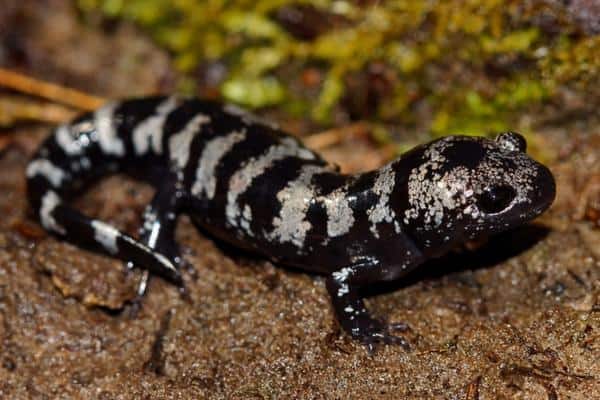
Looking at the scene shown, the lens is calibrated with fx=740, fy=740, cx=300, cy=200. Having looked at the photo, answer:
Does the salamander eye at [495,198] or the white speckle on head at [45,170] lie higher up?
the salamander eye at [495,198]

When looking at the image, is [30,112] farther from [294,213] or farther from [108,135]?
[294,213]

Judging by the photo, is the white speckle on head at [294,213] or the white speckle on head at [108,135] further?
the white speckle on head at [108,135]

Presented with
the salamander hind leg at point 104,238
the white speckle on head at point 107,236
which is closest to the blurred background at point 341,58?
the salamander hind leg at point 104,238

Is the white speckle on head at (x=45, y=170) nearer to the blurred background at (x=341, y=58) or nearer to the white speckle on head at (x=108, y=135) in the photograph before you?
the white speckle on head at (x=108, y=135)

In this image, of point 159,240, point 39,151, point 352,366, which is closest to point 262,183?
point 159,240

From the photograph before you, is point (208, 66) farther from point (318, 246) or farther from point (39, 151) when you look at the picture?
point (318, 246)

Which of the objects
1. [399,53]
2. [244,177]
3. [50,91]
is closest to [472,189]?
[244,177]

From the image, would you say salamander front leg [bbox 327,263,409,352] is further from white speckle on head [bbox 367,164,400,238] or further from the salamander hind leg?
the salamander hind leg
